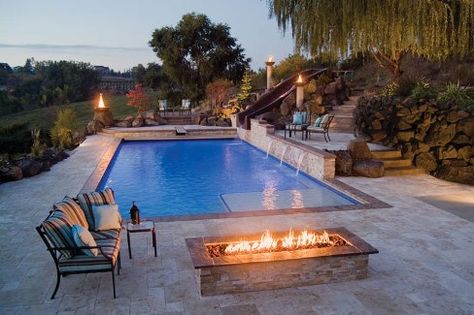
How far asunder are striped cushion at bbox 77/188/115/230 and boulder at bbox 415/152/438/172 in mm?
8133

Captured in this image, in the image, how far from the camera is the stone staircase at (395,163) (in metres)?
10.2

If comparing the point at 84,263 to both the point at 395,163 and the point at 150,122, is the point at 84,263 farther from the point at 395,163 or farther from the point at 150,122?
the point at 150,122

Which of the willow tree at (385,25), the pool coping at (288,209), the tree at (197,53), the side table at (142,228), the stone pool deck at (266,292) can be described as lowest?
the stone pool deck at (266,292)

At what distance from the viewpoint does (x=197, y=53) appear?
2703 centimetres

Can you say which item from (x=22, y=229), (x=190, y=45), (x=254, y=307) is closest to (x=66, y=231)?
(x=254, y=307)

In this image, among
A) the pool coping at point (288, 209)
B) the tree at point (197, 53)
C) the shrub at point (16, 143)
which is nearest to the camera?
the pool coping at point (288, 209)

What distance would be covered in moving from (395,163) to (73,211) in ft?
27.6

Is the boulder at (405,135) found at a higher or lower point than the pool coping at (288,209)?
higher

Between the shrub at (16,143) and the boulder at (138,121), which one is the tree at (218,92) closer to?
the boulder at (138,121)

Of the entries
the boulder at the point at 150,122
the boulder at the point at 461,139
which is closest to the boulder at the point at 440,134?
the boulder at the point at 461,139

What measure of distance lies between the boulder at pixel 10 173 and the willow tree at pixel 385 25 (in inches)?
338

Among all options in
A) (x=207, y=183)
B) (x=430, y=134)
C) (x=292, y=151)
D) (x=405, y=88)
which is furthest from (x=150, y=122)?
(x=430, y=134)

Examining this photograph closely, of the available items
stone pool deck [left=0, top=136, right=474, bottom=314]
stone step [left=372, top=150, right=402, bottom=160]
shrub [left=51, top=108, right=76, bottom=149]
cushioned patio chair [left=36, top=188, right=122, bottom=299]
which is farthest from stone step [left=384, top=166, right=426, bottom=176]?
shrub [left=51, top=108, right=76, bottom=149]

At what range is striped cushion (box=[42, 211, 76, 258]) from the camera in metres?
4.09
